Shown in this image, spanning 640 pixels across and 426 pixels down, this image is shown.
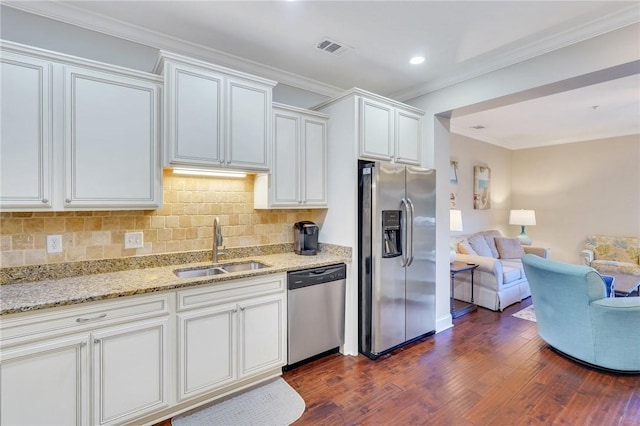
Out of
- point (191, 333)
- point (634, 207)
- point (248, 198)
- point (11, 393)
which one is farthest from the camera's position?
point (634, 207)

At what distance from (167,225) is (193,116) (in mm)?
914

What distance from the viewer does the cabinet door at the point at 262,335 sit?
236cm

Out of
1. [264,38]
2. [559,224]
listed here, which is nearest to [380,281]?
[264,38]

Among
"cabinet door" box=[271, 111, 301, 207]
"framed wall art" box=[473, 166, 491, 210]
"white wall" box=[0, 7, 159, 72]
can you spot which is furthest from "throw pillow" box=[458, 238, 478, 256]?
"white wall" box=[0, 7, 159, 72]

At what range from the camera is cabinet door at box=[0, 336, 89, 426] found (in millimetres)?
1586

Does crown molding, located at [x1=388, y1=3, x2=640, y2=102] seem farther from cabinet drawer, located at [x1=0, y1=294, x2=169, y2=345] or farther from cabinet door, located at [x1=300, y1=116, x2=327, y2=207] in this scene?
cabinet drawer, located at [x1=0, y1=294, x2=169, y2=345]

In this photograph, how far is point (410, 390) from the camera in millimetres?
2434

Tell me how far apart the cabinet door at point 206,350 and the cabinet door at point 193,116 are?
1.11 m

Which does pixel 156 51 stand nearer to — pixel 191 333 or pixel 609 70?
pixel 191 333

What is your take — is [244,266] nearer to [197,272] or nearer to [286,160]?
[197,272]

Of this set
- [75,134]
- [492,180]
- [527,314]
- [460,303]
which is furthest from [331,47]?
[492,180]

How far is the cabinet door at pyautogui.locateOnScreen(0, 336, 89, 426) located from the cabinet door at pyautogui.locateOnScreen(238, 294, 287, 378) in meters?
0.95

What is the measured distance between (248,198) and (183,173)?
64cm

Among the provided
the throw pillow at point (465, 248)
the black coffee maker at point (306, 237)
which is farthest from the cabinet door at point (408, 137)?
the throw pillow at point (465, 248)
